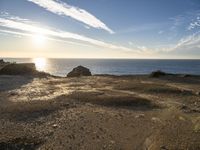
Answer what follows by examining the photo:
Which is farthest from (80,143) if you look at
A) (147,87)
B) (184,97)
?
(147,87)

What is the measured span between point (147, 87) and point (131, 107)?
24.3ft

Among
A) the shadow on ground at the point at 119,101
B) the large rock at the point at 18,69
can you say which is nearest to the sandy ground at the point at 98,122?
the shadow on ground at the point at 119,101

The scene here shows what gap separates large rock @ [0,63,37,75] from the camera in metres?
39.5

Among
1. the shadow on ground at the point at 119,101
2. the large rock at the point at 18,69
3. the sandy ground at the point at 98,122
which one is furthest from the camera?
the large rock at the point at 18,69

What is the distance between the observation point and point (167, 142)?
37.2ft

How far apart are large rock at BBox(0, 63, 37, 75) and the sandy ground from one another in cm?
1857

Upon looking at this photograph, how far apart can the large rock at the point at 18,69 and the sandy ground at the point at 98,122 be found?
18.6 m

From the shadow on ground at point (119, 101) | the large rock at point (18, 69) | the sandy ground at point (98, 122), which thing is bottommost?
the sandy ground at point (98, 122)

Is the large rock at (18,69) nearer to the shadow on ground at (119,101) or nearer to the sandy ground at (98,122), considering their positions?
the sandy ground at (98,122)

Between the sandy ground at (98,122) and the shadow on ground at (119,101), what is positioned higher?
the shadow on ground at (119,101)

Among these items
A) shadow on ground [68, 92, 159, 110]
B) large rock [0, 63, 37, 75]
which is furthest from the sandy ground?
large rock [0, 63, 37, 75]

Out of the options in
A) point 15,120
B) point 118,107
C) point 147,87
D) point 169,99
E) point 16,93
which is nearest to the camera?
point 15,120

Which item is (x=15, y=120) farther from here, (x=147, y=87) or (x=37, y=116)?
(x=147, y=87)

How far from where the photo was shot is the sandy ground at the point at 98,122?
11.4 m
